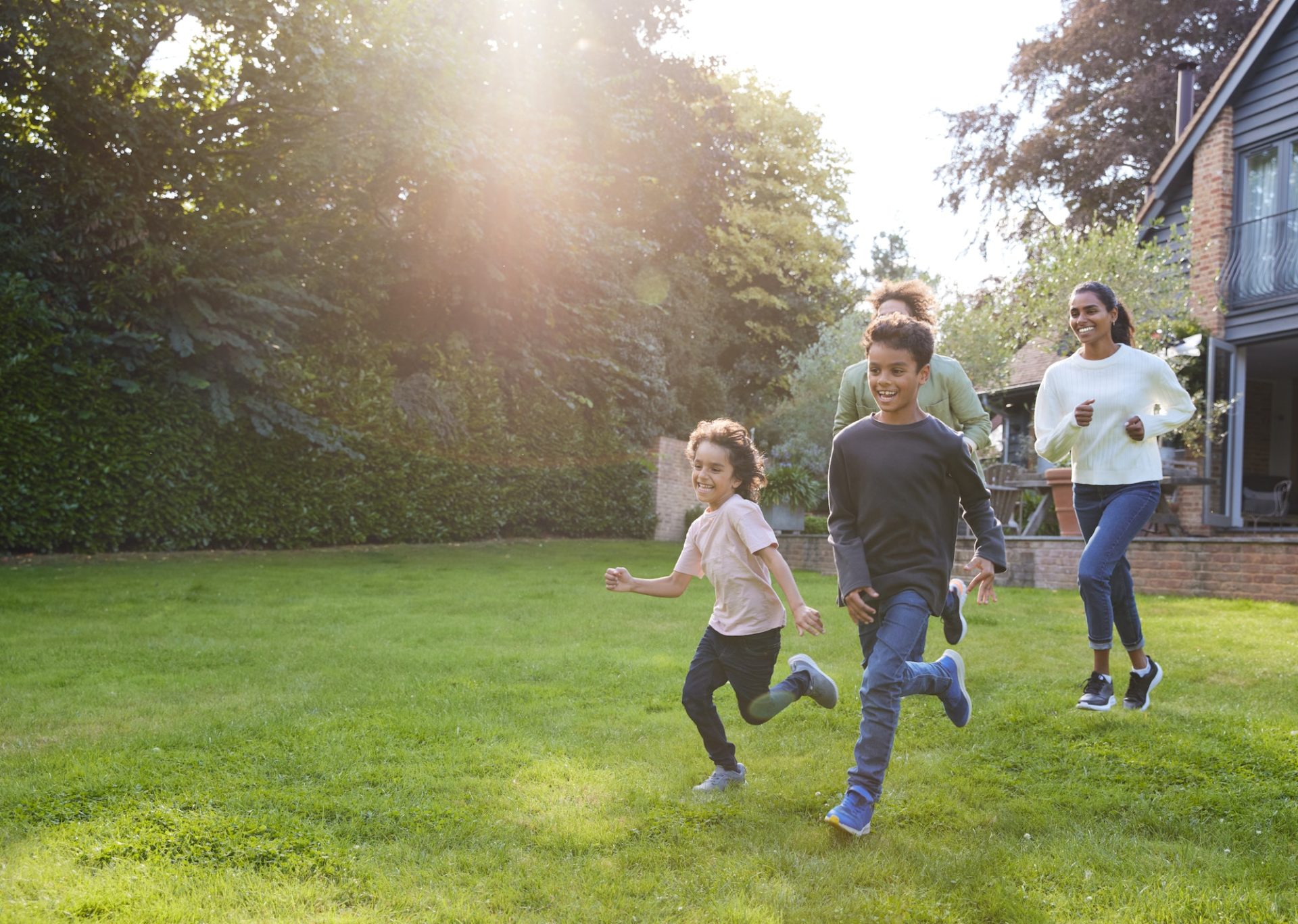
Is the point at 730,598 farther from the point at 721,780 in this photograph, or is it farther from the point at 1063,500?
the point at 1063,500

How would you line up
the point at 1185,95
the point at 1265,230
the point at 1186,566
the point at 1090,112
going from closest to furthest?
1. the point at 1186,566
2. the point at 1265,230
3. the point at 1185,95
4. the point at 1090,112

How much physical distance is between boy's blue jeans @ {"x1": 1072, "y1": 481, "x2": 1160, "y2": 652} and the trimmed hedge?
1142cm

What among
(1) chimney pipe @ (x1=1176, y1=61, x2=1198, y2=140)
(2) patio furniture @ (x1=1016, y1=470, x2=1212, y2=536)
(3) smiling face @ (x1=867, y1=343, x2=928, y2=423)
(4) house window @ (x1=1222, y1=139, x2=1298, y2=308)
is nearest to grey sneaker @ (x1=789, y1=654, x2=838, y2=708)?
(3) smiling face @ (x1=867, y1=343, x2=928, y2=423)

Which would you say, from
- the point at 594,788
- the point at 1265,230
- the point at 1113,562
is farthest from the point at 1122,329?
the point at 1265,230

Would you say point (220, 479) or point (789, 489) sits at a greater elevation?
point (220, 479)

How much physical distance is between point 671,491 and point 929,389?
1981 centimetres

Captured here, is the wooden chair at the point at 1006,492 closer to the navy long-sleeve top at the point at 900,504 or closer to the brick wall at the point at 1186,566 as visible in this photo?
the brick wall at the point at 1186,566

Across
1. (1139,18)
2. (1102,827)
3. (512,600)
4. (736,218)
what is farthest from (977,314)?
(1102,827)

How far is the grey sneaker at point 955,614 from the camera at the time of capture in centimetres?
421

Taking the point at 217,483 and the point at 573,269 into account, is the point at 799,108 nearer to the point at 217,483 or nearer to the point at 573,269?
the point at 573,269

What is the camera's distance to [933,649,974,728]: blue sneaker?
4.09 meters

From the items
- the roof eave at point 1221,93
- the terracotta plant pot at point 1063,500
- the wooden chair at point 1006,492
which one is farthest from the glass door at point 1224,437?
the terracotta plant pot at point 1063,500

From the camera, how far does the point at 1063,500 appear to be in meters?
11.8

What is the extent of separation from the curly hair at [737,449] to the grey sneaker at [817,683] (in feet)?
2.32
